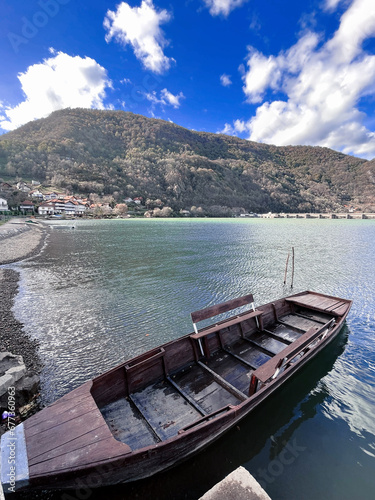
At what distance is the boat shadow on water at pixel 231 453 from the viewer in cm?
432

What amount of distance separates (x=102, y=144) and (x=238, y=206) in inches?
5188

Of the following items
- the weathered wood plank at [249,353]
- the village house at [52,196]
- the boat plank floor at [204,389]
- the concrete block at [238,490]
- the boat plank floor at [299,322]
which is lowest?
the weathered wood plank at [249,353]

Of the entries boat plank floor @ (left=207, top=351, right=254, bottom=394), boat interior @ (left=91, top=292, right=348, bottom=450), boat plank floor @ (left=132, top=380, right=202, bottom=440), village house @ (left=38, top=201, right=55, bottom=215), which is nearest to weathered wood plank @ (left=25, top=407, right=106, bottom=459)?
boat interior @ (left=91, top=292, right=348, bottom=450)

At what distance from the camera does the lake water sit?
16.1ft

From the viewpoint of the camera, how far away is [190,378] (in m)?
6.65

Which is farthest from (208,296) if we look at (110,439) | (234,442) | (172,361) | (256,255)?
(256,255)

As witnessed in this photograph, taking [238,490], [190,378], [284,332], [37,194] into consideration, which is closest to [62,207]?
[37,194]

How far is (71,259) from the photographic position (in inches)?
1054

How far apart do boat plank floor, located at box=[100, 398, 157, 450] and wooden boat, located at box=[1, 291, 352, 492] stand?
0.07 feet

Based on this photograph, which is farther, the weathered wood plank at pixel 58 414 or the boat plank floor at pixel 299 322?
the boat plank floor at pixel 299 322

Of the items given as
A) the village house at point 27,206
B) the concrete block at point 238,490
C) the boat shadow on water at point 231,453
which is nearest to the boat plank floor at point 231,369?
the boat shadow on water at point 231,453

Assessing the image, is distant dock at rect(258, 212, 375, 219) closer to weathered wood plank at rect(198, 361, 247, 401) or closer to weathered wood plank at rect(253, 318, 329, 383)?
weathered wood plank at rect(253, 318, 329, 383)

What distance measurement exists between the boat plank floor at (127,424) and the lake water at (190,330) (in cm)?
69

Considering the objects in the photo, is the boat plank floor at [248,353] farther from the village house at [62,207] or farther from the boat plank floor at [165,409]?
the village house at [62,207]
